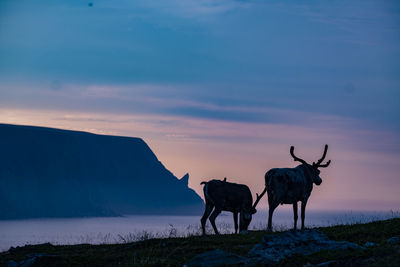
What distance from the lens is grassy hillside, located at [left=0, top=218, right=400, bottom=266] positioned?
1636 centimetres

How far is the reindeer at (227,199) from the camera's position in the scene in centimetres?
2827

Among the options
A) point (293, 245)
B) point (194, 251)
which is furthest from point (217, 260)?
point (194, 251)

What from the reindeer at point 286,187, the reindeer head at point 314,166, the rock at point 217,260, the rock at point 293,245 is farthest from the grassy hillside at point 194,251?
the reindeer head at point 314,166

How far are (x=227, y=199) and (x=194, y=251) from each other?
7932 mm

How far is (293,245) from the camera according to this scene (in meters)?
17.9

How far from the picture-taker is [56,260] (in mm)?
20578

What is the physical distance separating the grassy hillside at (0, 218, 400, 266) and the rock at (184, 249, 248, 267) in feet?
3.68

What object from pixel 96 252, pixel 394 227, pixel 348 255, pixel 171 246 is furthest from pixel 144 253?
pixel 394 227

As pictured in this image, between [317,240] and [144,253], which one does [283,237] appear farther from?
[144,253]

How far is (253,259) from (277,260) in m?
0.67

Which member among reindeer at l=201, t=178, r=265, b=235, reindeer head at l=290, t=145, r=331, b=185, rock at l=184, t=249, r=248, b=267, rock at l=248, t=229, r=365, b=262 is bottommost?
rock at l=184, t=249, r=248, b=267

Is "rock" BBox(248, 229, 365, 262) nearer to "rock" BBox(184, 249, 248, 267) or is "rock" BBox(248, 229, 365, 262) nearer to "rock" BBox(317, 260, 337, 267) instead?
"rock" BBox(184, 249, 248, 267)

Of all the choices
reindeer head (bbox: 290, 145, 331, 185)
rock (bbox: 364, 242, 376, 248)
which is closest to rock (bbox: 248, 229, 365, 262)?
rock (bbox: 364, 242, 376, 248)

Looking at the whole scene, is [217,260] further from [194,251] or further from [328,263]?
[328,263]
